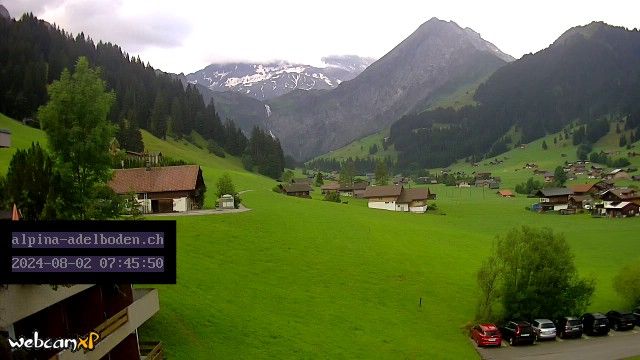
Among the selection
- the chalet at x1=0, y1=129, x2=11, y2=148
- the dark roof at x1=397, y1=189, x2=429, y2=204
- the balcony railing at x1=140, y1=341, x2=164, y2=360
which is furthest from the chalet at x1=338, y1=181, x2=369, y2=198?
the chalet at x1=0, y1=129, x2=11, y2=148

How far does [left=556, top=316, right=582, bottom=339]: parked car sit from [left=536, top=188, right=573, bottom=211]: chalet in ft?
332

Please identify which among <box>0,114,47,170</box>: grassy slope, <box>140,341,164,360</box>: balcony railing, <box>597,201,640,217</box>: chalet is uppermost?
<box>0,114,47,170</box>: grassy slope

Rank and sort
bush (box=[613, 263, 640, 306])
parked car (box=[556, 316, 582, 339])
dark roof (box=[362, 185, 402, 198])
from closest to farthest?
1. parked car (box=[556, 316, 582, 339])
2. bush (box=[613, 263, 640, 306])
3. dark roof (box=[362, 185, 402, 198])

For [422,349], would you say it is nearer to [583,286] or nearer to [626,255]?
[583,286]

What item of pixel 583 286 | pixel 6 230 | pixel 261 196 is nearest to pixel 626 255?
pixel 583 286

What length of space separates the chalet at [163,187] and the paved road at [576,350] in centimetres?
4835

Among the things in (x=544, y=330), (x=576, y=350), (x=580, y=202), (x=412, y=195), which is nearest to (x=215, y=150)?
(x=412, y=195)

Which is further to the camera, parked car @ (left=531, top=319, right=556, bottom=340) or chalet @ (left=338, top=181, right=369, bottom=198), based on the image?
chalet @ (left=338, top=181, right=369, bottom=198)

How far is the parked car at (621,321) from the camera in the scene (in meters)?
40.8

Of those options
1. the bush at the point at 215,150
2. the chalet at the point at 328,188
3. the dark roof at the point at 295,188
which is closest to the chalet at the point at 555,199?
the chalet at the point at 328,188

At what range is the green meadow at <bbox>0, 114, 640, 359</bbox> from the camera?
29.2 metres

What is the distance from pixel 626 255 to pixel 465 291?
36.4 m

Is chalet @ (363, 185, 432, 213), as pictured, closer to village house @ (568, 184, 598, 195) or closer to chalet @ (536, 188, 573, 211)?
chalet @ (536, 188, 573, 211)

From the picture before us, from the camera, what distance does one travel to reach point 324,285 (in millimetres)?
44438
